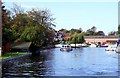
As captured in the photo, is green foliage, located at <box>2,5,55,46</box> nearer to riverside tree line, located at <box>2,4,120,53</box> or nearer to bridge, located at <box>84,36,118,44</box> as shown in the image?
riverside tree line, located at <box>2,4,120,53</box>

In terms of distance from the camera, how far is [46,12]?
299 ft

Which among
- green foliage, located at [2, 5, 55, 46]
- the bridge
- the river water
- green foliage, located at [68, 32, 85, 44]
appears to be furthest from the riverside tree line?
the bridge

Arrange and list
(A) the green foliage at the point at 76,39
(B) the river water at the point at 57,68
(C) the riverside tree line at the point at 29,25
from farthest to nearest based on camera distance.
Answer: (A) the green foliage at the point at 76,39 < (C) the riverside tree line at the point at 29,25 < (B) the river water at the point at 57,68

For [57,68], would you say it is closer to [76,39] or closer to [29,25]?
[29,25]

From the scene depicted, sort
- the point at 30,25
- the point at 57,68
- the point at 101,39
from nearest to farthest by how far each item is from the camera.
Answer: the point at 57,68
the point at 30,25
the point at 101,39

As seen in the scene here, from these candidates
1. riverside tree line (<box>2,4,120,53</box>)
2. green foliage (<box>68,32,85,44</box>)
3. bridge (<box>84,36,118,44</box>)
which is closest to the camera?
riverside tree line (<box>2,4,120,53</box>)

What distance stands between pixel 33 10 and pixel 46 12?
359 cm

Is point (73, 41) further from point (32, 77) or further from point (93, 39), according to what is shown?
point (32, 77)

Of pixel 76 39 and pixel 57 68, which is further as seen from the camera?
pixel 76 39

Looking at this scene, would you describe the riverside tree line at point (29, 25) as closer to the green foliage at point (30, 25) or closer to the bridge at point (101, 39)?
the green foliage at point (30, 25)

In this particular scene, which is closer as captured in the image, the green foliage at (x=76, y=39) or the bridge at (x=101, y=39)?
the green foliage at (x=76, y=39)

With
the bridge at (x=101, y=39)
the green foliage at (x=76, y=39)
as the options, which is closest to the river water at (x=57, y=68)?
the green foliage at (x=76, y=39)

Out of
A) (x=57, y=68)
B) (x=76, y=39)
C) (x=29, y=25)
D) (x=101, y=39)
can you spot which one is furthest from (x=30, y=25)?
(x=101, y=39)

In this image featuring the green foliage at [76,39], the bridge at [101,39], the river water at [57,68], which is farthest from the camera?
the bridge at [101,39]
